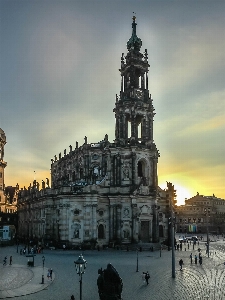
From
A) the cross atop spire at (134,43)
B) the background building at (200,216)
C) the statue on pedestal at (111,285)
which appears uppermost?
the cross atop spire at (134,43)

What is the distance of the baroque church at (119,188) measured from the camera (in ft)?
204

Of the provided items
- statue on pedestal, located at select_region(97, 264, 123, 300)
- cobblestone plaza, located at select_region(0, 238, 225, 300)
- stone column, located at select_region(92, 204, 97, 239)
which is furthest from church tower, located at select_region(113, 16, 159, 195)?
statue on pedestal, located at select_region(97, 264, 123, 300)

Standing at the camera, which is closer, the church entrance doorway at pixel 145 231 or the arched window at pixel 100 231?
the arched window at pixel 100 231

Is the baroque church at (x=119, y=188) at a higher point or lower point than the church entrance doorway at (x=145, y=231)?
higher

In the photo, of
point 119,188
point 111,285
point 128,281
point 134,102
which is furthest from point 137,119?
point 111,285

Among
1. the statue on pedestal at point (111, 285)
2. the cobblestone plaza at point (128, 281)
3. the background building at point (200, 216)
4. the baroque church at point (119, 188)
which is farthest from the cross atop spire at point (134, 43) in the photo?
the background building at point (200, 216)

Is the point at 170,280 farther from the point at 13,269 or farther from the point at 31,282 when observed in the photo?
the point at 13,269

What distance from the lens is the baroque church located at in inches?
2452

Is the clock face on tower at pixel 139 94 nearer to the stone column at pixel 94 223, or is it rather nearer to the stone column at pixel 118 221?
the stone column at pixel 118 221

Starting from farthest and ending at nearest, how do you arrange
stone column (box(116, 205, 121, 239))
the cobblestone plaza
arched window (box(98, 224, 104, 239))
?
stone column (box(116, 205, 121, 239))
arched window (box(98, 224, 104, 239))
the cobblestone plaza

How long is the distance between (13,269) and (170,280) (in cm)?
1758

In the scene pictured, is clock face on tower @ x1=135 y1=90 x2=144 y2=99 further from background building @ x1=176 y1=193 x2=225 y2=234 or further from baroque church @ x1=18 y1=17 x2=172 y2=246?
background building @ x1=176 y1=193 x2=225 y2=234

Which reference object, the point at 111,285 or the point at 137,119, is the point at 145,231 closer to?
the point at 137,119

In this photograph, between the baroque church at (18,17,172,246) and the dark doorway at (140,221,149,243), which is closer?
the baroque church at (18,17,172,246)
